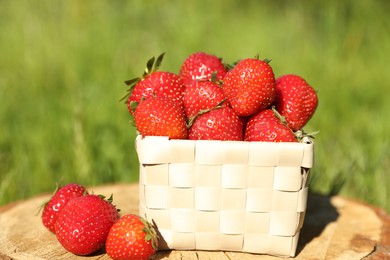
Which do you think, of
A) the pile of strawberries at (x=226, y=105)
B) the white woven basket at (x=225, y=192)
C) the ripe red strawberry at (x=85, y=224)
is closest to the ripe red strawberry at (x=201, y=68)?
the pile of strawberries at (x=226, y=105)

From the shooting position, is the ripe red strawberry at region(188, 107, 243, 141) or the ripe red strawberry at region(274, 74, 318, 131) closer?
the ripe red strawberry at region(188, 107, 243, 141)

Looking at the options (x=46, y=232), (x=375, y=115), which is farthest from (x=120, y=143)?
(x=375, y=115)

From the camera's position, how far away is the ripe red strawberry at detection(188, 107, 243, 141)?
58.9 inches

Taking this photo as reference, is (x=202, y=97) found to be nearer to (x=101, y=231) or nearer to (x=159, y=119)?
(x=159, y=119)

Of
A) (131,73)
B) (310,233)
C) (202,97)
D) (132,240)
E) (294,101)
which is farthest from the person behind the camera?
(131,73)

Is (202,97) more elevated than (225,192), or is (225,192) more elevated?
(202,97)

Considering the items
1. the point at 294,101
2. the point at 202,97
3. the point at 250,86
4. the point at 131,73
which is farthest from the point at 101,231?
the point at 131,73

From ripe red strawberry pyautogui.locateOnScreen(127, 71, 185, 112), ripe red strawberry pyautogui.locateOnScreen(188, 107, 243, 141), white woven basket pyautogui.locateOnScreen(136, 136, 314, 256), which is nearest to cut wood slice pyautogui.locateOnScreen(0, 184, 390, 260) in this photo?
white woven basket pyautogui.locateOnScreen(136, 136, 314, 256)

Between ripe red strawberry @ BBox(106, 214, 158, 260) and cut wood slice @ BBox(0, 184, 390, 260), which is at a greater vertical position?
ripe red strawberry @ BBox(106, 214, 158, 260)

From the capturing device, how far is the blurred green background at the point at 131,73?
278 cm

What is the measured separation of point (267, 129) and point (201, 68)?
1.06 ft

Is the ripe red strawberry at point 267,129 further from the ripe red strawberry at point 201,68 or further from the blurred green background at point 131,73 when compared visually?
the blurred green background at point 131,73

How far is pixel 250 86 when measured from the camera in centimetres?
151

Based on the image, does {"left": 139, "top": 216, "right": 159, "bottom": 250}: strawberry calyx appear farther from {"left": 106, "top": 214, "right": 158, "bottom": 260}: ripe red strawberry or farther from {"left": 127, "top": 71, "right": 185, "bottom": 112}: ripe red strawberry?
{"left": 127, "top": 71, "right": 185, "bottom": 112}: ripe red strawberry
